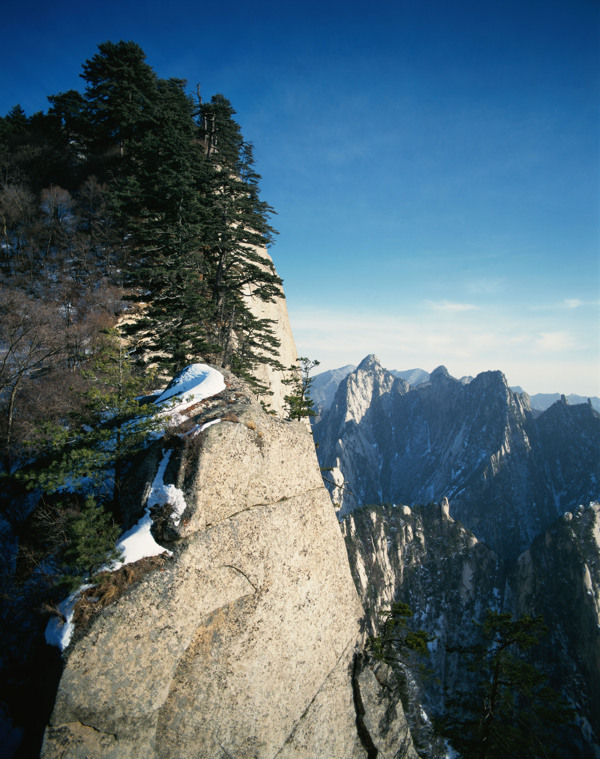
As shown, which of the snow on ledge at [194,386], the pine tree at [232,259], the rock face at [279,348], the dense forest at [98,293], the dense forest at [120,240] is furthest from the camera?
Result: the rock face at [279,348]

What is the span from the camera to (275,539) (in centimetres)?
1177

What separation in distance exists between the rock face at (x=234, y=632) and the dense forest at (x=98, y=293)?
67.8 inches

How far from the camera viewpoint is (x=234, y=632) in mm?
10188

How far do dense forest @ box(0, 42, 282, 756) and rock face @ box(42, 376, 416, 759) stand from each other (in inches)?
67.8

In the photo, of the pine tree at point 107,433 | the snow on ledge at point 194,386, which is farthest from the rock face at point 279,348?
the pine tree at point 107,433

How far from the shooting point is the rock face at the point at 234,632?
8.02 m

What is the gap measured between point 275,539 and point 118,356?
787 cm

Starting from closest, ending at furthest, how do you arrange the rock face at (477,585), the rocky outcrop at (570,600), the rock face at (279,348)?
1. the rock face at (279,348)
2. the rocky outcrop at (570,600)
3. the rock face at (477,585)

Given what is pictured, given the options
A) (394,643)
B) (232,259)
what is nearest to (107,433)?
(394,643)

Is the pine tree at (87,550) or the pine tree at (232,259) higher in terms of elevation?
the pine tree at (232,259)

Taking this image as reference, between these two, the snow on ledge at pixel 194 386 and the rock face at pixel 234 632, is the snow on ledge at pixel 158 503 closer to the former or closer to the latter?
the snow on ledge at pixel 194 386

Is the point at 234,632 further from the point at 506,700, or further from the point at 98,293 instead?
the point at 98,293

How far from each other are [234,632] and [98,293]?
89.4ft

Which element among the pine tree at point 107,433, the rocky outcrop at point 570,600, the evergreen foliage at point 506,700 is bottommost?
the rocky outcrop at point 570,600
